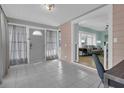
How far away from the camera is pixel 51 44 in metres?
6.08

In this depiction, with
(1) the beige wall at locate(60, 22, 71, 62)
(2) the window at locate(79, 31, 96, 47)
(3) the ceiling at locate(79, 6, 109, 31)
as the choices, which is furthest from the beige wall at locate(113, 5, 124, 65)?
(2) the window at locate(79, 31, 96, 47)

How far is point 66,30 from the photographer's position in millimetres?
5410

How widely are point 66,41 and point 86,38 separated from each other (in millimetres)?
4502

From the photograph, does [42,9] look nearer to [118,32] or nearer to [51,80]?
[51,80]

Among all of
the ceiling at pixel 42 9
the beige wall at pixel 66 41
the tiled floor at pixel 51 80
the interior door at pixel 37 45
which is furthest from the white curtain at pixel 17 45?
the beige wall at pixel 66 41

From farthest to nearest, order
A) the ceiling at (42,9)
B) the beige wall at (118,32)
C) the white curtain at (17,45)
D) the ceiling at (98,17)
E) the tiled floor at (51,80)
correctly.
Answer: the white curtain at (17,45) < the ceiling at (98,17) < the ceiling at (42,9) < the beige wall at (118,32) < the tiled floor at (51,80)

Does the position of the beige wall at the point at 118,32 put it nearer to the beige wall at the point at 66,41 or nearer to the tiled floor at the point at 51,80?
the tiled floor at the point at 51,80

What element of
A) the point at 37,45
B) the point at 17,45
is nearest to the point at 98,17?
the point at 37,45

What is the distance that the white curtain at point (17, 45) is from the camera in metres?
4.45

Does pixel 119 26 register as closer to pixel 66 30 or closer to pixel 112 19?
pixel 112 19

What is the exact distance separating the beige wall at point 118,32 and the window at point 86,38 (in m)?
5.84

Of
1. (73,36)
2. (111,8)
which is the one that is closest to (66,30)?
(73,36)

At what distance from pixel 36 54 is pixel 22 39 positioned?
46.0 inches

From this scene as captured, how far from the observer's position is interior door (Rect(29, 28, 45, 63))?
512 centimetres
